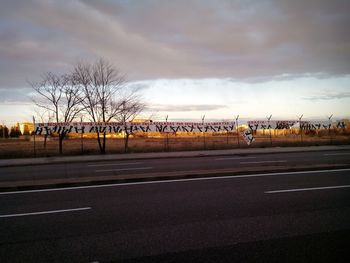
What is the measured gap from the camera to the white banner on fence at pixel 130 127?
25344 millimetres

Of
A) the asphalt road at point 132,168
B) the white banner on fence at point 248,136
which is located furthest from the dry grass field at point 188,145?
the asphalt road at point 132,168

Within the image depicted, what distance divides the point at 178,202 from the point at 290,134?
29120 millimetres

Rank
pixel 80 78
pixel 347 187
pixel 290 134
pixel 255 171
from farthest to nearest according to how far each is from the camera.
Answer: pixel 290 134
pixel 80 78
pixel 255 171
pixel 347 187

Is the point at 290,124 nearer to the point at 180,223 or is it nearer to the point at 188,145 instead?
A: the point at 188,145

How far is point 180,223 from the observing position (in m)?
6.47

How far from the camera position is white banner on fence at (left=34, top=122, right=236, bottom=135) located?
83.1 feet

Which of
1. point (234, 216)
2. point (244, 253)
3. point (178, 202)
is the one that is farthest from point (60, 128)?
point (244, 253)

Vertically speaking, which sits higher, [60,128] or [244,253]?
[60,128]

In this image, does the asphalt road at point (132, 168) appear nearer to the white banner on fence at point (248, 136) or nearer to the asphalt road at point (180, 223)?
the asphalt road at point (180, 223)

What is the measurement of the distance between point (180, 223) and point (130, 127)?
822 inches

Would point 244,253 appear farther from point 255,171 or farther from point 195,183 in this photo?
point 255,171

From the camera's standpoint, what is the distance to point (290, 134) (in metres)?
34.9

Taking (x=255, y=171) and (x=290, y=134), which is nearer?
(x=255, y=171)

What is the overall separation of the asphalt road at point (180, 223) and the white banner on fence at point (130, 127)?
16075 millimetres
